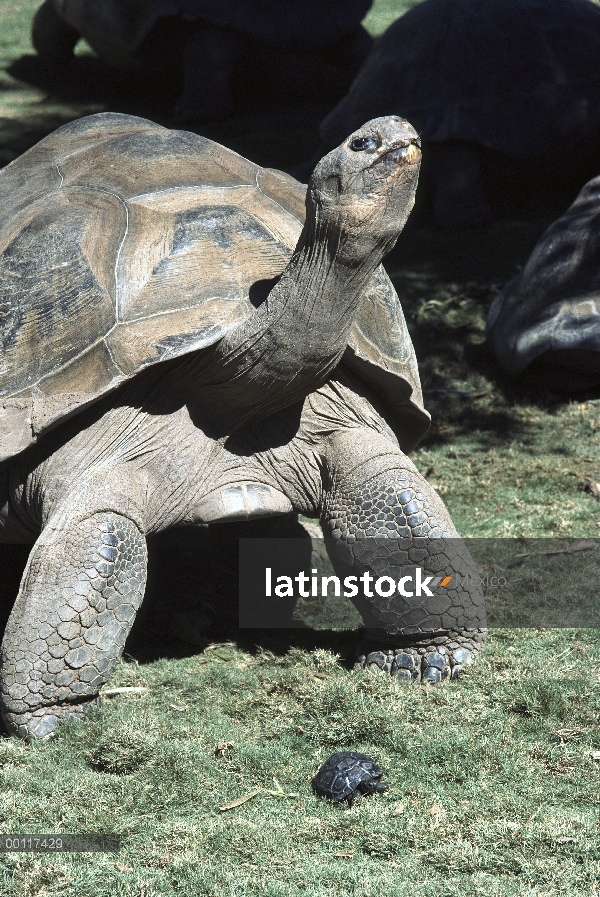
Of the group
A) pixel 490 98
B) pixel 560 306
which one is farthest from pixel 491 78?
pixel 560 306

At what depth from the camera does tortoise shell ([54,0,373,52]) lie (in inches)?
414

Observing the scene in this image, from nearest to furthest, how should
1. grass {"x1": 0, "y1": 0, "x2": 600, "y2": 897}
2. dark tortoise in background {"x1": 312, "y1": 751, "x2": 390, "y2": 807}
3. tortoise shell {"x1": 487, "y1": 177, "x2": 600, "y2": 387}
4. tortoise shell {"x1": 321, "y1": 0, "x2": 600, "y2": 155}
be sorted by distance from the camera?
grass {"x1": 0, "y1": 0, "x2": 600, "y2": 897}, dark tortoise in background {"x1": 312, "y1": 751, "x2": 390, "y2": 807}, tortoise shell {"x1": 487, "y1": 177, "x2": 600, "y2": 387}, tortoise shell {"x1": 321, "y1": 0, "x2": 600, "y2": 155}

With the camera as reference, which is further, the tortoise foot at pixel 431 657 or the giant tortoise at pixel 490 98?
the giant tortoise at pixel 490 98

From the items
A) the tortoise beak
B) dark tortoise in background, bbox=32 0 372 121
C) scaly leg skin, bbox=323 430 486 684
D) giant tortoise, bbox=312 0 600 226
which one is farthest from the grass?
dark tortoise in background, bbox=32 0 372 121

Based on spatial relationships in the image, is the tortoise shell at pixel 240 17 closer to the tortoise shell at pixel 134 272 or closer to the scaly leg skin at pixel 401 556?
the tortoise shell at pixel 134 272

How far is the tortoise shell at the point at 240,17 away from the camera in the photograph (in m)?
→ 10.5

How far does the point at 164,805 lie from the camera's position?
2.96 metres

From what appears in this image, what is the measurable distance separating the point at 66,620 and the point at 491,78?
6941 millimetres

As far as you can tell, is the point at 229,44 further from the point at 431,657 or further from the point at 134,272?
the point at 431,657

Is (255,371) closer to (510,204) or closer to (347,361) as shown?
(347,361)

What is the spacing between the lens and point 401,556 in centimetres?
349

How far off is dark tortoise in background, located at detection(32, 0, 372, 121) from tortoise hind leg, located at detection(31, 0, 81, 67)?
175 millimetres

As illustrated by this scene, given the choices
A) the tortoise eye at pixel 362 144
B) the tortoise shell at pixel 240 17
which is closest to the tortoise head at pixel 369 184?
the tortoise eye at pixel 362 144

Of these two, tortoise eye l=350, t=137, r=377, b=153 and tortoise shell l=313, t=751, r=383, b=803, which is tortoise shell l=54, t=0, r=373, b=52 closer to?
tortoise eye l=350, t=137, r=377, b=153
